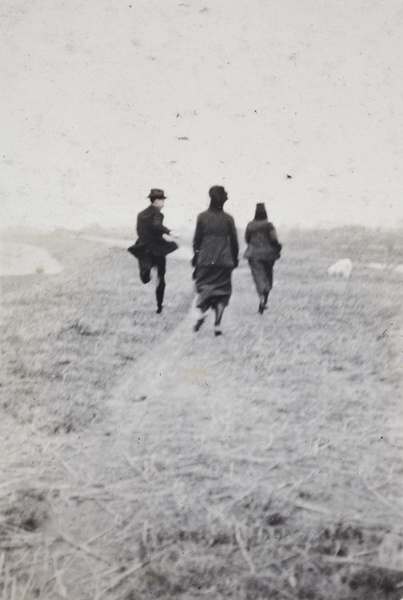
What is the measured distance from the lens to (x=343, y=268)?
188 centimetres

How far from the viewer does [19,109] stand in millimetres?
1969

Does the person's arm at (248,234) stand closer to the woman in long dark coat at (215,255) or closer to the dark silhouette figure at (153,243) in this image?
the woman in long dark coat at (215,255)

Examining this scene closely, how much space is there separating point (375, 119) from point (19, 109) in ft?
5.60

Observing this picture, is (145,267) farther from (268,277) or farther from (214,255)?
(268,277)

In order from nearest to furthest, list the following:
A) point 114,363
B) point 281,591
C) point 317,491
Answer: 1. point 281,591
2. point 317,491
3. point 114,363

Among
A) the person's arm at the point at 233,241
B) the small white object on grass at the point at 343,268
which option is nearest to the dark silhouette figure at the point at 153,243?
the person's arm at the point at 233,241

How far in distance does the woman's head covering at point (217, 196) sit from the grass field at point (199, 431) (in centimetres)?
33

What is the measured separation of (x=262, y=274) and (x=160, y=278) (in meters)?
0.48

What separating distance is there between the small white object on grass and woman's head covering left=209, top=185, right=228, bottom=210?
595mm

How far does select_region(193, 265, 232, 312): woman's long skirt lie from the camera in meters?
1.90

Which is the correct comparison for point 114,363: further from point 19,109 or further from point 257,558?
point 19,109

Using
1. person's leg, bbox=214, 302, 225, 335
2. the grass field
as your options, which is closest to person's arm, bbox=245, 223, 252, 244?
the grass field

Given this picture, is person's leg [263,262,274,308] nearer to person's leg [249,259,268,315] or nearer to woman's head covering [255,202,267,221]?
person's leg [249,259,268,315]

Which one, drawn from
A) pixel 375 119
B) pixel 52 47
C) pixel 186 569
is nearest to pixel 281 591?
pixel 186 569
